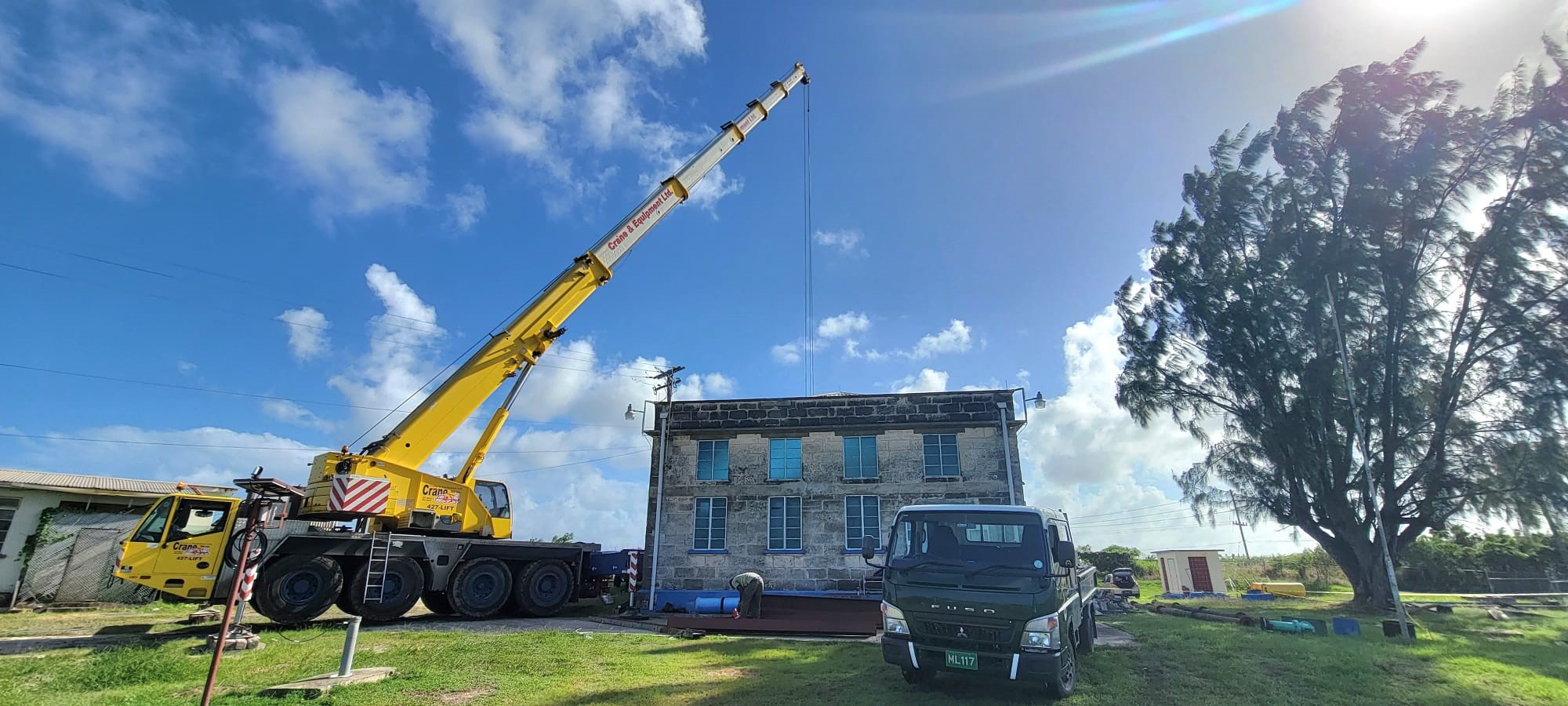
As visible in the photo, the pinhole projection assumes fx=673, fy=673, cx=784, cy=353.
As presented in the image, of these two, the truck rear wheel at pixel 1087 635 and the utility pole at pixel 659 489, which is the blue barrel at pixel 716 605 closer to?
the utility pole at pixel 659 489

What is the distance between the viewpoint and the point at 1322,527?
2014 centimetres

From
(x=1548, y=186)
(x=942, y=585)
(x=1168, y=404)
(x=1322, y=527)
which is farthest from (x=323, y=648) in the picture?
(x=1548, y=186)

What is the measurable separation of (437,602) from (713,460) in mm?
8177

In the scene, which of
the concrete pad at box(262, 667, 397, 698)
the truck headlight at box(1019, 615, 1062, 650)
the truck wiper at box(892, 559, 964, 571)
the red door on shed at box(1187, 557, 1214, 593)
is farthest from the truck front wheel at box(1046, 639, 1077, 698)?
the red door on shed at box(1187, 557, 1214, 593)

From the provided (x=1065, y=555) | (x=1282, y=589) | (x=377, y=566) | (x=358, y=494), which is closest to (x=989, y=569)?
(x=1065, y=555)

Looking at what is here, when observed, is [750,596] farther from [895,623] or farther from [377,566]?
[895,623]

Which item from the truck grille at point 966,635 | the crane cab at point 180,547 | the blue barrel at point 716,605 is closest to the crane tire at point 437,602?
the crane cab at point 180,547

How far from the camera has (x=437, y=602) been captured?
14477 mm

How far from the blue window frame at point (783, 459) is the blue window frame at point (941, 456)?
380 centimetres

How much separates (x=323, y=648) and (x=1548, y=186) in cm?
2783

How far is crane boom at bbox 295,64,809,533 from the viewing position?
1258 cm

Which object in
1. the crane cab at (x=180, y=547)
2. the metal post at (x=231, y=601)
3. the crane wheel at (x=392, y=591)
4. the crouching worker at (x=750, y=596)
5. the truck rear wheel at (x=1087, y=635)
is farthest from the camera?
the crouching worker at (x=750, y=596)

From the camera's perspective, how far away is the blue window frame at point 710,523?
1942 cm

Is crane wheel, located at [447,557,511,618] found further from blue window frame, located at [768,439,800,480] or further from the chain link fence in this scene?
the chain link fence
